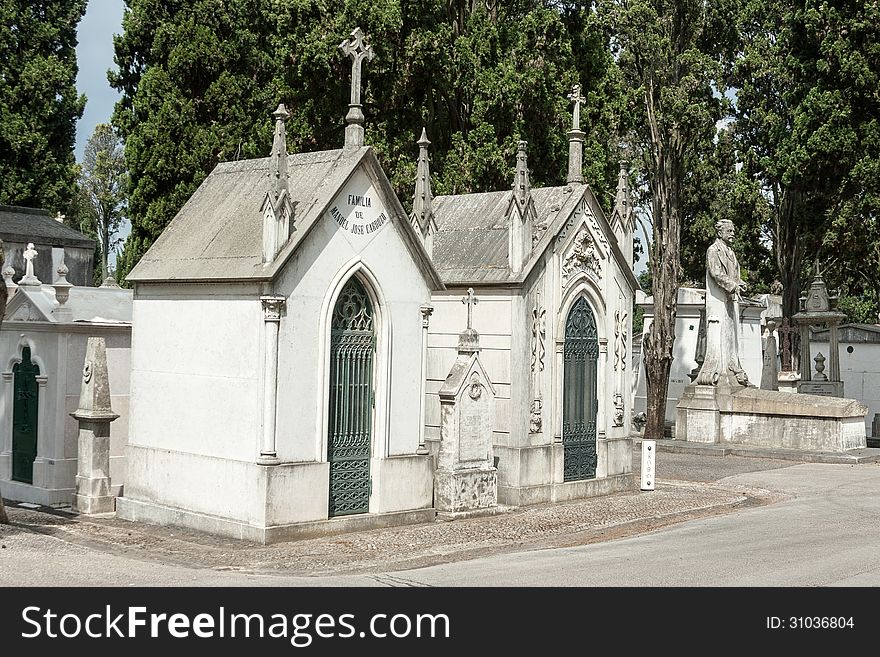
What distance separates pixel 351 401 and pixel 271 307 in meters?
1.71

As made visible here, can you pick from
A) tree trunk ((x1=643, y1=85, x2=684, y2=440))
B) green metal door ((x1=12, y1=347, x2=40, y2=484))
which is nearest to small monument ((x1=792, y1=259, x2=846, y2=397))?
tree trunk ((x1=643, y1=85, x2=684, y2=440))

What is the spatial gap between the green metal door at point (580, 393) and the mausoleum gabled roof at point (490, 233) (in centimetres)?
125

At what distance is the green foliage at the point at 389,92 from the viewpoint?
2441 cm

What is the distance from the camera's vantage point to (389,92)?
81.6 feet

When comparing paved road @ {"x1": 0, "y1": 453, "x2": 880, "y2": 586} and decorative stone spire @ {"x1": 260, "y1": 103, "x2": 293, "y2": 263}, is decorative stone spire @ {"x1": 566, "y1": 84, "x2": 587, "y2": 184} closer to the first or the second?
paved road @ {"x1": 0, "y1": 453, "x2": 880, "y2": 586}

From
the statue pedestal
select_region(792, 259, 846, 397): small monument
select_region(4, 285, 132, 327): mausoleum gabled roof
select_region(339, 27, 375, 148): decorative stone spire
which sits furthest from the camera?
select_region(792, 259, 846, 397): small monument

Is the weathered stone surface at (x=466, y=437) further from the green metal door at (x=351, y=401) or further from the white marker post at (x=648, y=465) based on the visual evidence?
the white marker post at (x=648, y=465)

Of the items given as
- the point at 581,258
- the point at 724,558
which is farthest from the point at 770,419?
the point at 724,558

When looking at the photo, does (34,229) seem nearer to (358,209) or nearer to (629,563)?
(358,209)

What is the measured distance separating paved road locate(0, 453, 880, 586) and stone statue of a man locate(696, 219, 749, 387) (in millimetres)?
9832

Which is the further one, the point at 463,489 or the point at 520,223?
the point at 520,223

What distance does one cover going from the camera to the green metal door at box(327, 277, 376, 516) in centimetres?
1287

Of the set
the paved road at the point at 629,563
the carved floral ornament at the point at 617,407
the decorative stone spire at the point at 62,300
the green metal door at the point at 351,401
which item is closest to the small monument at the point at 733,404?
the carved floral ornament at the point at 617,407
